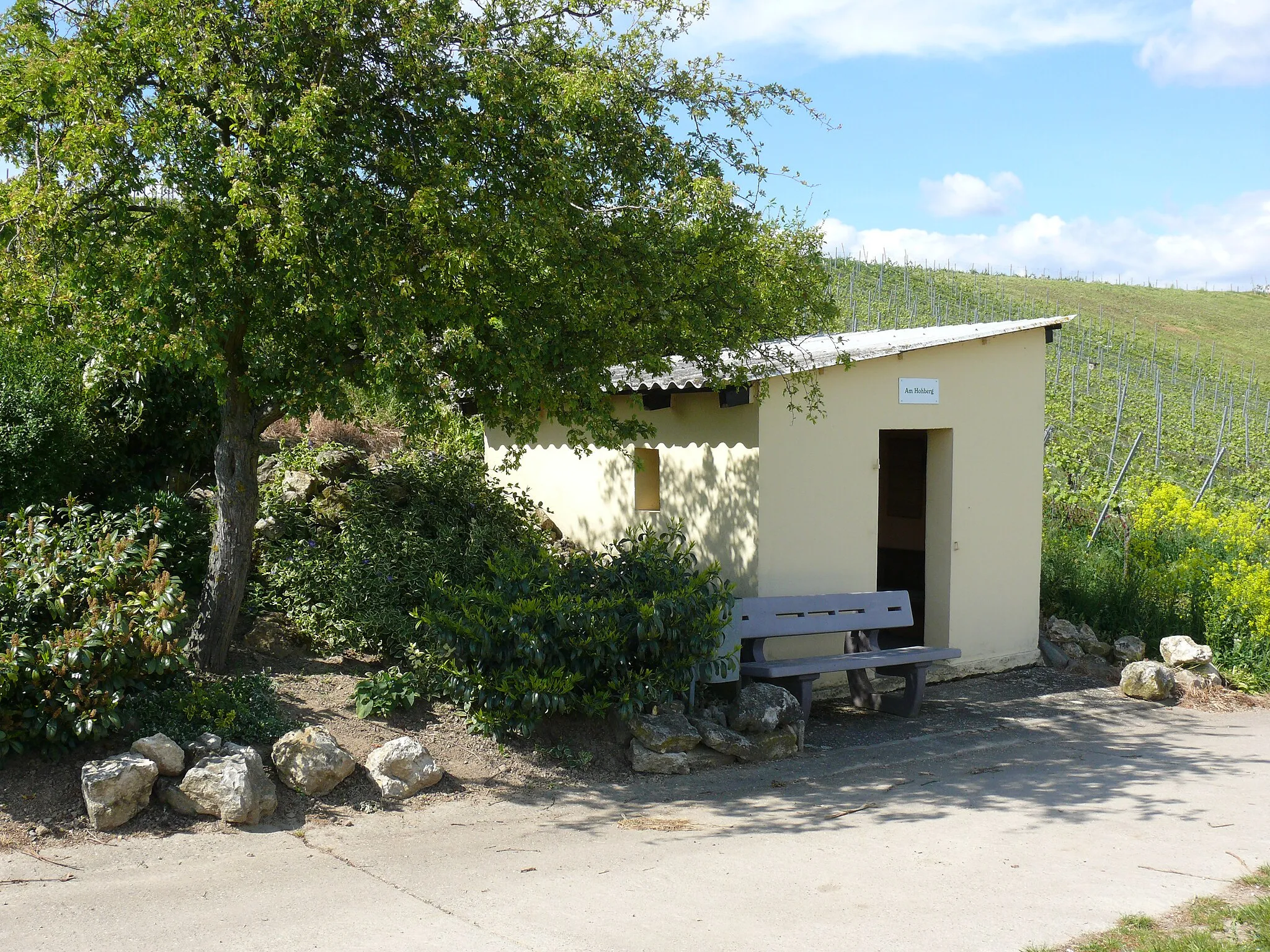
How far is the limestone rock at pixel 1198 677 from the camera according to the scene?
9.80 m

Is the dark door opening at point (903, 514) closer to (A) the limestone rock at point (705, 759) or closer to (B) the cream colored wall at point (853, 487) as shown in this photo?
(B) the cream colored wall at point (853, 487)

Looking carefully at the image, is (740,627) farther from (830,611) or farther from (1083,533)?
(1083,533)

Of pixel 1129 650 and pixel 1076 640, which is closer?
pixel 1129 650

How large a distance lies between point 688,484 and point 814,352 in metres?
1.61

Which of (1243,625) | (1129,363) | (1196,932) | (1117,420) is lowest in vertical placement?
(1196,932)

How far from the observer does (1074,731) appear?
855 cm

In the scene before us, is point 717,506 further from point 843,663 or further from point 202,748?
point 202,748

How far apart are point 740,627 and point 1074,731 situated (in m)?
2.90

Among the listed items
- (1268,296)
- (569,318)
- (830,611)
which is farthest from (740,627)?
(1268,296)

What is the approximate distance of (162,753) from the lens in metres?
5.79

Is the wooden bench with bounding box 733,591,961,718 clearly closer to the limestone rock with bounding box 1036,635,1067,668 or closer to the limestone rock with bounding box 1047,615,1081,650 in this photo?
the limestone rock with bounding box 1036,635,1067,668

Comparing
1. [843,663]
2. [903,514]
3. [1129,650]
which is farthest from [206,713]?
[1129,650]

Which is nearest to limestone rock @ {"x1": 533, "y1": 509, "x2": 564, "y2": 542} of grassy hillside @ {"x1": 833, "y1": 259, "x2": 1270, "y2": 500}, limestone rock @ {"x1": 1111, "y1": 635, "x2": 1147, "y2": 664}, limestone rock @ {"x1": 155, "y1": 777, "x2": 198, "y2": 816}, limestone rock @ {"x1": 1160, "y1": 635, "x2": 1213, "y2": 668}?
limestone rock @ {"x1": 155, "y1": 777, "x2": 198, "y2": 816}

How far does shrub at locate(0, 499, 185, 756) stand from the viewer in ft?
18.9
